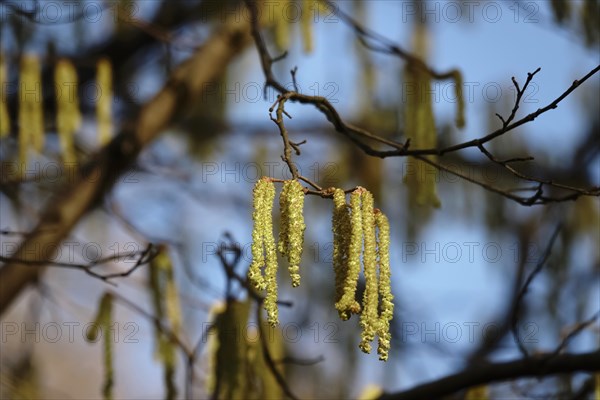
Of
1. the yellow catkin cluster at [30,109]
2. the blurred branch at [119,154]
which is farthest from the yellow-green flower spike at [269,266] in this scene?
the blurred branch at [119,154]

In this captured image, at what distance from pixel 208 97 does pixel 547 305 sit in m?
1.86

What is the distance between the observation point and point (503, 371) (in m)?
2.26

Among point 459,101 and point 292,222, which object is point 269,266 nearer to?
point 292,222

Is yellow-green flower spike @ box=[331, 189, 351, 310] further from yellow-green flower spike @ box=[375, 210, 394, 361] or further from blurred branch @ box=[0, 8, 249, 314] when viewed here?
blurred branch @ box=[0, 8, 249, 314]

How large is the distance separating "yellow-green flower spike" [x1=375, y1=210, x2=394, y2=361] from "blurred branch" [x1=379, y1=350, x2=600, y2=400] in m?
0.93

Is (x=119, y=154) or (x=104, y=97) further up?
(x=104, y=97)

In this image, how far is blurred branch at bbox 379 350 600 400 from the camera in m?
2.18

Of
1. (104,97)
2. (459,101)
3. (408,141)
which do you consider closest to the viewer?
(408,141)

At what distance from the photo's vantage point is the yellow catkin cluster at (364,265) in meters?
1.32

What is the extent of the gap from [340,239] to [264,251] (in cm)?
11

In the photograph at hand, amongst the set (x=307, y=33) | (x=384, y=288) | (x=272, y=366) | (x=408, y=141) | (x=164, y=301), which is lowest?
(x=272, y=366)

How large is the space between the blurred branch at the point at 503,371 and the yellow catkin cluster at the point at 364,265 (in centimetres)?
95

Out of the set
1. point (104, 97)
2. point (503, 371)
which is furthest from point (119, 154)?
point (503, 371)

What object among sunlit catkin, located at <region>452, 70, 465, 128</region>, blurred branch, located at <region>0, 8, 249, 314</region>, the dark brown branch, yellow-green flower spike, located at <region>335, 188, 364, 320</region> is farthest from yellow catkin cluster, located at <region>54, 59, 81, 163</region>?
yellow-green flower spike, located at <region>335, 188, 364, 320</region>
